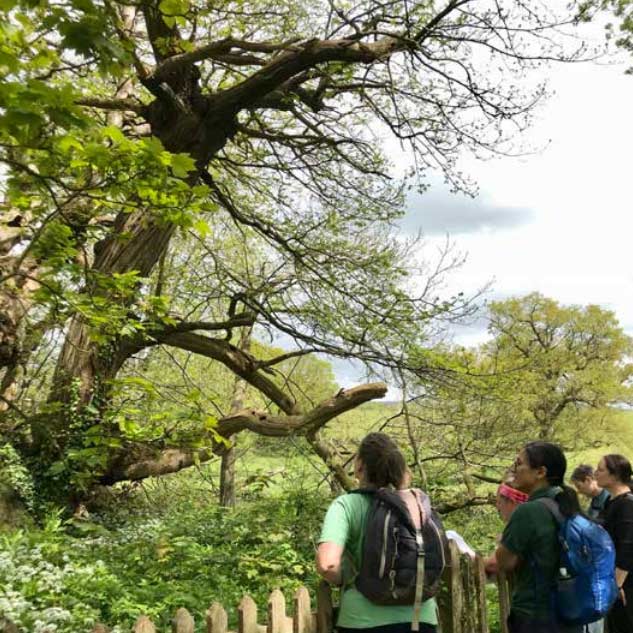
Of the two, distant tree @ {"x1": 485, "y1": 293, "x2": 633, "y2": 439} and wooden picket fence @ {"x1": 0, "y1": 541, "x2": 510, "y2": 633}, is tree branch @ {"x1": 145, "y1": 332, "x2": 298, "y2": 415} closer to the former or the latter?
wooden picket fence @ {"x1": 0, "y1": 541, "x2": 510, "y2": 633}

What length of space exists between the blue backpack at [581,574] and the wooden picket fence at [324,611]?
0.60m

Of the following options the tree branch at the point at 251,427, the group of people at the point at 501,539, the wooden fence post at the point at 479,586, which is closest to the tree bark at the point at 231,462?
the tree branch at the point at 251,427

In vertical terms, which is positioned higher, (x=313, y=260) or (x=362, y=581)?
(x=313, y=260)

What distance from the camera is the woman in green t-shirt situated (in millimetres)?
2346

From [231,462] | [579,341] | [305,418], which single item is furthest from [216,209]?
[579,341]

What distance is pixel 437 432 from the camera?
8547 millimetres

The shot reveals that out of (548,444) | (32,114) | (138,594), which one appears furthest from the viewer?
(138,594)

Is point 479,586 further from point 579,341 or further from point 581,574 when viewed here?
point 579,341

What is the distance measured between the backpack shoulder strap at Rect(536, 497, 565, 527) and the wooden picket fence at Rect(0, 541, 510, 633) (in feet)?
2.04

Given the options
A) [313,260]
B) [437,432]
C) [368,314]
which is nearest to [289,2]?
[313,260]

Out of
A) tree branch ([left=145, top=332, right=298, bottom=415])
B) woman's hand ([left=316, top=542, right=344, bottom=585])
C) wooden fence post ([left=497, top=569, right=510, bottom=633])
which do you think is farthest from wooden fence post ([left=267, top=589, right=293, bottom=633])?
tree branch ([left=145, top=332, right=298, bottom=415])

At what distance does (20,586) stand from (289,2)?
7228 mm

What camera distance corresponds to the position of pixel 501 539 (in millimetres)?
2762

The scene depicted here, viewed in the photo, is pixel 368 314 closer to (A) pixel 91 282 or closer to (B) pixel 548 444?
(A) pixel 91 282
